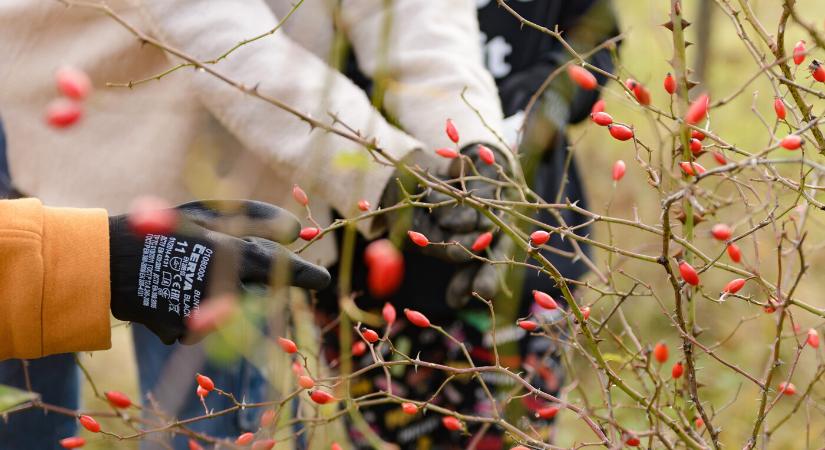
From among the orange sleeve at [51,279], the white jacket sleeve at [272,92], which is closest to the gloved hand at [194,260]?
the orange sleeve at [51,279]

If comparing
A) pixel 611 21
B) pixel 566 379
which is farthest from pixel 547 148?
pixel 566 379

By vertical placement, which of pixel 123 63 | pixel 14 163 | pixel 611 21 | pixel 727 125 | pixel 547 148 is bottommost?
pixel 14 163

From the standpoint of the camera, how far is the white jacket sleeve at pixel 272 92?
130 cm

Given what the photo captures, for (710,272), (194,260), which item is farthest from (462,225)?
(710,272)

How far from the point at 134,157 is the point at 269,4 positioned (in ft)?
1.07

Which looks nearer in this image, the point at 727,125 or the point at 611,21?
the point at 611,21

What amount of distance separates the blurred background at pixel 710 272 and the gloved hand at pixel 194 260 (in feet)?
0.34

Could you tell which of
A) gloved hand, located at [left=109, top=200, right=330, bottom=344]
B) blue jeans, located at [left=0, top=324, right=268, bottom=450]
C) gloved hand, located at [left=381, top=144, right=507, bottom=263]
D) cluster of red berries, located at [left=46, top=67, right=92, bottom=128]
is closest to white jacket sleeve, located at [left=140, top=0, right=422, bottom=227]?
gloved hand, located at [left=381, top=144, right=507, bottom=263]

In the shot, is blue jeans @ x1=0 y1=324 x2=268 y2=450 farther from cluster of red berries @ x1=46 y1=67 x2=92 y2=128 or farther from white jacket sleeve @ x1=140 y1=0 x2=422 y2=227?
cluster of red berries @ x1=46 y1=67 x2=92 y2=128

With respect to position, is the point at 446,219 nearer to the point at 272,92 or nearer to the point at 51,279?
the point at 272,92

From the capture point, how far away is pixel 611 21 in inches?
73.2

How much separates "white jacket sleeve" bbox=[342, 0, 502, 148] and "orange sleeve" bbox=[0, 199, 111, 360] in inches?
23.2

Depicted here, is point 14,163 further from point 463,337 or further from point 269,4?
point 463,337

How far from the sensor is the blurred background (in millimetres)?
2100
